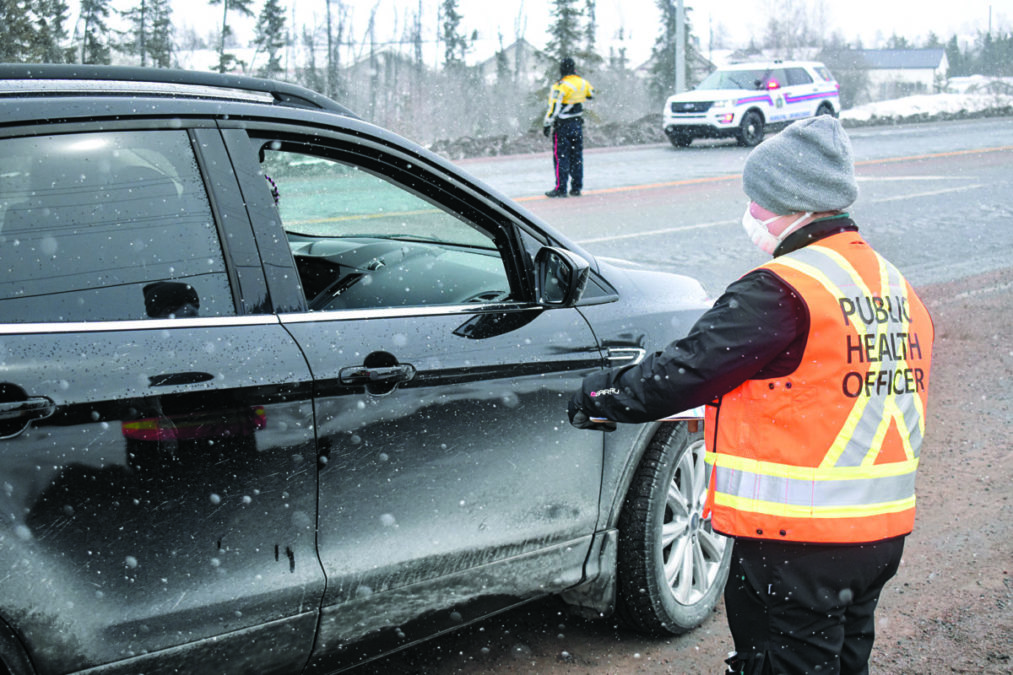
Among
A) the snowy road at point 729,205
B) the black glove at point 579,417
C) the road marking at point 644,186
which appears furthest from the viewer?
the road marking at point 644,186

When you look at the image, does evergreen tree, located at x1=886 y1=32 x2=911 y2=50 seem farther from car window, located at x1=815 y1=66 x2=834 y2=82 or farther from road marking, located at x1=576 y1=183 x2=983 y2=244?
road marking, located at x1=576 y1=183 x2=983 y2=244

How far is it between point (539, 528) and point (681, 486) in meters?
0.67

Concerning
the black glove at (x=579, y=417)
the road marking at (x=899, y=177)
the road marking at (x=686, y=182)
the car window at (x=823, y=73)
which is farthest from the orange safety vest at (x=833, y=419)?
the car window at (x=823, y=73)

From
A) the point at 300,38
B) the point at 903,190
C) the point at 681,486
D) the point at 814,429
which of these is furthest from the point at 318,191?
the point at 300,38

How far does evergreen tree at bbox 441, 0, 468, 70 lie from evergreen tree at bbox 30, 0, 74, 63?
21.4 m

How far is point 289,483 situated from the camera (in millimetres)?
2377

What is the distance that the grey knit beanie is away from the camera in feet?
7.52

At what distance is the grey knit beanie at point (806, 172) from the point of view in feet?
7.52

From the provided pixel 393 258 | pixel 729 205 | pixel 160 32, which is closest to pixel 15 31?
pixel 160 32

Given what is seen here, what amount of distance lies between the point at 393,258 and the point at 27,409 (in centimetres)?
142

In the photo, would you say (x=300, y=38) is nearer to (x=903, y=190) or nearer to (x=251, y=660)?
(x=903, y=190)

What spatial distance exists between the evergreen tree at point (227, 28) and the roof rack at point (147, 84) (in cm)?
2011

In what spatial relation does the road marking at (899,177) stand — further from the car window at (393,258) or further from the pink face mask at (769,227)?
the pink face mask at (769,227)

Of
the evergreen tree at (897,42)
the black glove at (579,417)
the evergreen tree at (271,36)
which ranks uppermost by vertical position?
the evergreen tree at (897,42)
